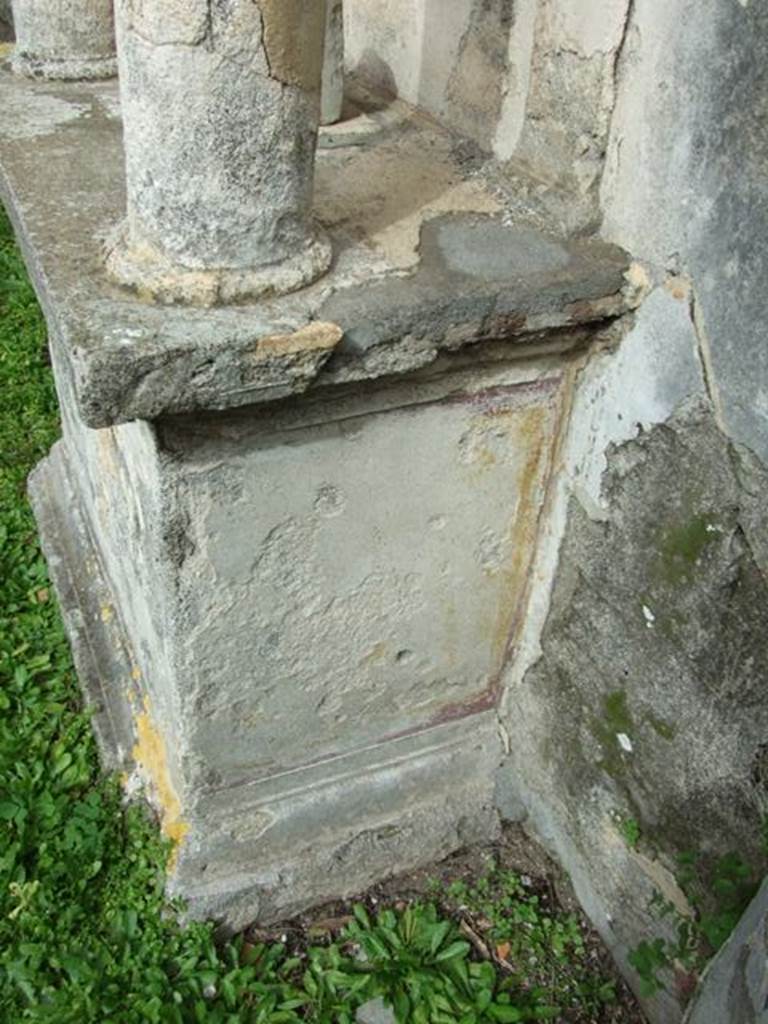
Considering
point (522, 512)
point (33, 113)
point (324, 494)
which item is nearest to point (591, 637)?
point (522, 512)

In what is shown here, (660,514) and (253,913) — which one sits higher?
(660,514)

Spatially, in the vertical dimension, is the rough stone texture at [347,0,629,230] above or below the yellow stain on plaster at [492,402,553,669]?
above

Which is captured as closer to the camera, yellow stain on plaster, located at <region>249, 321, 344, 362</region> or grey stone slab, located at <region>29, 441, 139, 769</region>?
yellow stain on plaster, located at <region>249, 321, 344, 362</region>

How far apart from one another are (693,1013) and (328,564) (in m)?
A: 1.16

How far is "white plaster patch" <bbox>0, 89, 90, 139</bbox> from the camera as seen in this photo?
8.64 ft

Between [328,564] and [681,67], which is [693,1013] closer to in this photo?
[328,564]

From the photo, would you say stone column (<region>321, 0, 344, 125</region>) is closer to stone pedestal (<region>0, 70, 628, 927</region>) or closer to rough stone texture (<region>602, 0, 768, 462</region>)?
stone pedestal (<region>0, 70, 628, 927</region>)

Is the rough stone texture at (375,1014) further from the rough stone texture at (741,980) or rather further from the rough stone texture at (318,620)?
the rough stone texture at (741,980)

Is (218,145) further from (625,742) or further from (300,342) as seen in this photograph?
(625,742)

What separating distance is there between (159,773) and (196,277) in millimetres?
1465

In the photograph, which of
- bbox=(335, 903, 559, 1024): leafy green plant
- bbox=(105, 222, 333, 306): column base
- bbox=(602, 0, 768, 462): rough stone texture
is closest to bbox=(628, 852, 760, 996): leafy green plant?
bbox=(335, 903, 559, 1024): leafy green plant

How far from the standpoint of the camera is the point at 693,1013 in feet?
5.21

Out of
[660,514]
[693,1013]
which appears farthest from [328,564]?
[693,1013]

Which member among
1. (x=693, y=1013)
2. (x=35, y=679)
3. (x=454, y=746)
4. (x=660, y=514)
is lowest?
(x=35, y=679)
